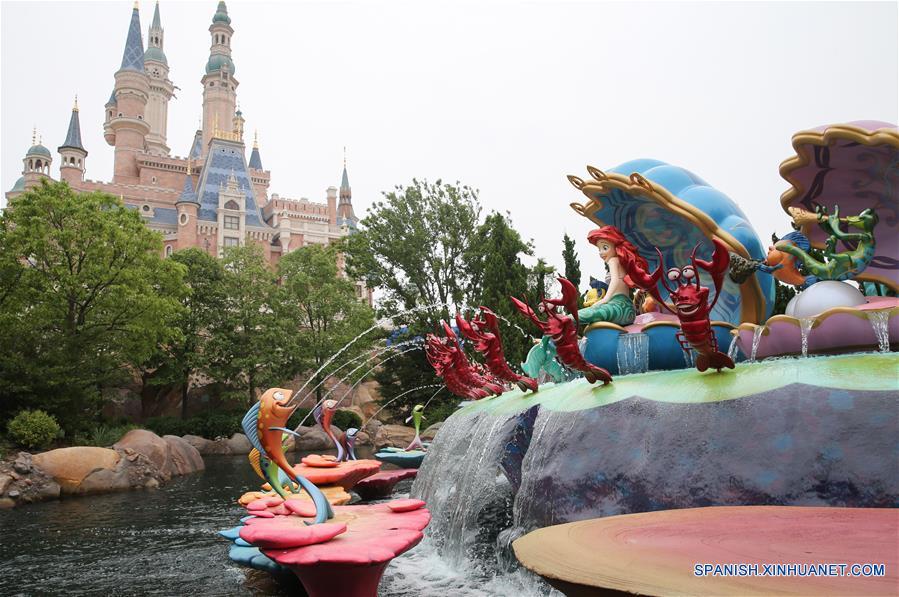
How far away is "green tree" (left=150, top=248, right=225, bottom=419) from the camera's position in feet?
109

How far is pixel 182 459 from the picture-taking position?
2050cm

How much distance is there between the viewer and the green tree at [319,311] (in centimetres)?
3375

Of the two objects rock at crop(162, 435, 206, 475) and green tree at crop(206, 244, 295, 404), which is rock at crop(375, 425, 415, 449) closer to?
green tree at crop(206, 244, 295, 404)

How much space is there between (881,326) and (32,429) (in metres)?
21.6

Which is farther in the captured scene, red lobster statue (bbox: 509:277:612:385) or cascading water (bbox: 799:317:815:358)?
red lobster statue (bbox: 509:277:612:385)

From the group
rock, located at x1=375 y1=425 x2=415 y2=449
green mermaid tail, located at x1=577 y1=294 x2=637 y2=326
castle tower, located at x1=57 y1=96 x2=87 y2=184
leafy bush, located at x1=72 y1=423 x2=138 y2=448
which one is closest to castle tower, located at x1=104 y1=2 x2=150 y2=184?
castle tower, located at x1=57 y1=96 x2=87 y2=184

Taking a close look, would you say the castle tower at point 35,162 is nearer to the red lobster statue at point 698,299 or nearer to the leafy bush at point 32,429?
the leafy bush at point 32,429

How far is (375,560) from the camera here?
564 cm

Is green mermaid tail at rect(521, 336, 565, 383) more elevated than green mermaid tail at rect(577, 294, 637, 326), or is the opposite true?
green mermaid tail at rect(577, 294, 637, 326)

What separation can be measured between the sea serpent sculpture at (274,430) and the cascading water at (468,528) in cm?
137

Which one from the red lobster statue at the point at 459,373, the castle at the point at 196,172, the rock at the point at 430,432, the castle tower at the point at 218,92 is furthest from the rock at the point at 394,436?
the castle tower at the point at 218,92

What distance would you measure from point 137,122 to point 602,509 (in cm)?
7279

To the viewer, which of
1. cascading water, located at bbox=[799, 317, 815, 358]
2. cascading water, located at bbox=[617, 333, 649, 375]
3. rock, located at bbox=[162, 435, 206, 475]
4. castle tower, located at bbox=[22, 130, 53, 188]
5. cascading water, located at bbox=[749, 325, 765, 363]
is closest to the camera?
cascading water, located at bbox=[799, 317, 815, 358]

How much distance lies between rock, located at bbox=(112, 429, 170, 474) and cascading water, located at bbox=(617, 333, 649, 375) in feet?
51.2
